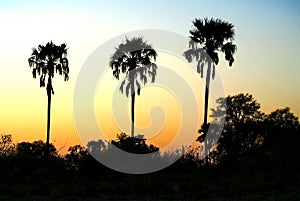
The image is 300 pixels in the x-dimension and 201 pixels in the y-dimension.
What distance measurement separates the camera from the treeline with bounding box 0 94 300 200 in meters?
26.9

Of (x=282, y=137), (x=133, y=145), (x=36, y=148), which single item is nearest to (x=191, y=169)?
(x=133, y=145)

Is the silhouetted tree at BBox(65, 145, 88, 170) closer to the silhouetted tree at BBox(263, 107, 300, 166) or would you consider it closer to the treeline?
the treeline

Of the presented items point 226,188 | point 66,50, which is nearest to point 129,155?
point 226,188

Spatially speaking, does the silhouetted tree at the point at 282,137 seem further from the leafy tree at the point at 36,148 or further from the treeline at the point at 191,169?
the leafy tree at the point at 36,148

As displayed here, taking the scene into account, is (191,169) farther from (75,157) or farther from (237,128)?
(237,128)

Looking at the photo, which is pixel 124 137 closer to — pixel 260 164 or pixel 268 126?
pixel 260 164

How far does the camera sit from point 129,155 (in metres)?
37.2

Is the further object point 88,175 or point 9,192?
point 88,175

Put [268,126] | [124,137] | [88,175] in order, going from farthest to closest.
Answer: [268,126], [124,137], [88,175]

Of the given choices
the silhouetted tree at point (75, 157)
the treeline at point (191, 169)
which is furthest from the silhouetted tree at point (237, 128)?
the silhouetted tree at point (75, 157)

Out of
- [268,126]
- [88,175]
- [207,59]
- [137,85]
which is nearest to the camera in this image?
[88,175]

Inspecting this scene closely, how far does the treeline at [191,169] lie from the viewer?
26.9m

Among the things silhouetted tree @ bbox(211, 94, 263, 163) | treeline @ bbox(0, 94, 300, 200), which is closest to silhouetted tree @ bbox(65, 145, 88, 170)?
treeline @ bbox(0, 94, 300, 200)

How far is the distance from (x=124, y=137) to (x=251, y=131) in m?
16.3
